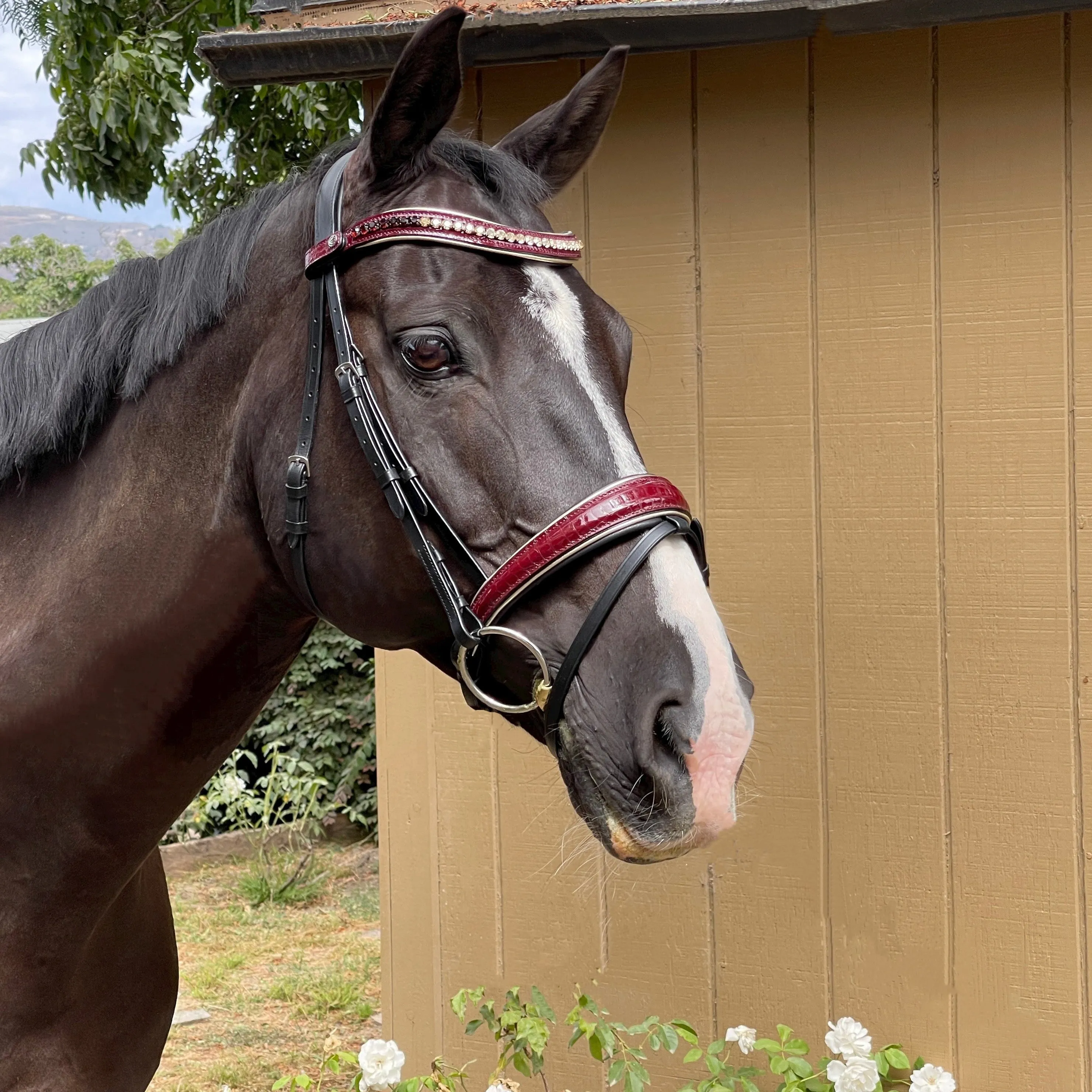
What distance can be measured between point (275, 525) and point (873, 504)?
1.42 metres

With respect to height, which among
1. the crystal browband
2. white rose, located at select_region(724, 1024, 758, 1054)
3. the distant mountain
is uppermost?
the distant mountain

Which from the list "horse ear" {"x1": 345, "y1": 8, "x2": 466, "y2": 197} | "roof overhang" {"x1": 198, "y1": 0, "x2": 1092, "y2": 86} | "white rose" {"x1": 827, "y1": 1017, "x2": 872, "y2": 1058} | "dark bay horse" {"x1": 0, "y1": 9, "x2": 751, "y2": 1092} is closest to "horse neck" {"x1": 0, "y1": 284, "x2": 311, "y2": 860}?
"dark bay horse" {"x1": 0, "y1": 9, "x2": 751, "y2": 1092}

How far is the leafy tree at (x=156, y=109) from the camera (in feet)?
15.8

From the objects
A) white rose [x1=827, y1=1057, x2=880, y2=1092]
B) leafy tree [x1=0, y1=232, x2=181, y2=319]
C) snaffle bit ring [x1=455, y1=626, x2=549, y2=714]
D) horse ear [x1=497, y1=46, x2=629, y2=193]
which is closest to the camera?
snaffle bit ring [x1=455, y1=626, x2=549, y2=714]

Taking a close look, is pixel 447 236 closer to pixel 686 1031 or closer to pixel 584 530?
pixel 584 530

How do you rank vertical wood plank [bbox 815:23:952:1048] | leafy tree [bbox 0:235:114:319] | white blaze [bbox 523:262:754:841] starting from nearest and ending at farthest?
white blaze [bbox 523:262:754:841]
vertical wood plank [bbox 815:23:952:1048]
leafy tree [bbox 0:235:114:319]

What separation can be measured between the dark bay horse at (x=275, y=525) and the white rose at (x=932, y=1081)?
4.42ft

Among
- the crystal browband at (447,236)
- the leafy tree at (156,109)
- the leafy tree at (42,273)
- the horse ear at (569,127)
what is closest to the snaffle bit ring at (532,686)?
the crystal browband at (447,236)

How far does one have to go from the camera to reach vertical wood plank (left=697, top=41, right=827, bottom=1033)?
8.01 feet

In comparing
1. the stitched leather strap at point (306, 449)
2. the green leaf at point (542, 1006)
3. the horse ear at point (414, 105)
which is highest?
the horse ear at point (414, 105)

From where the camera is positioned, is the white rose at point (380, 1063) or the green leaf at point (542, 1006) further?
the green leaf at point (542, 1006)

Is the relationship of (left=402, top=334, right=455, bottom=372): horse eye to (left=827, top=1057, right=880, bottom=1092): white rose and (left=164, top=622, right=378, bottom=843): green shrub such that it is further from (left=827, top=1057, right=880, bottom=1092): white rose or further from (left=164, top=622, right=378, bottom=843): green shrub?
(left=164, top=622, right=378, bottom=843): green shrub

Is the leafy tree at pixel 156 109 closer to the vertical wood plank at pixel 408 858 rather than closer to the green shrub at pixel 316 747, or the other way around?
the green shrub at pixel 316 747

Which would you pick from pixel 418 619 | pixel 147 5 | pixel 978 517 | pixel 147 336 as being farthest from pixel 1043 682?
pixel 147 5
